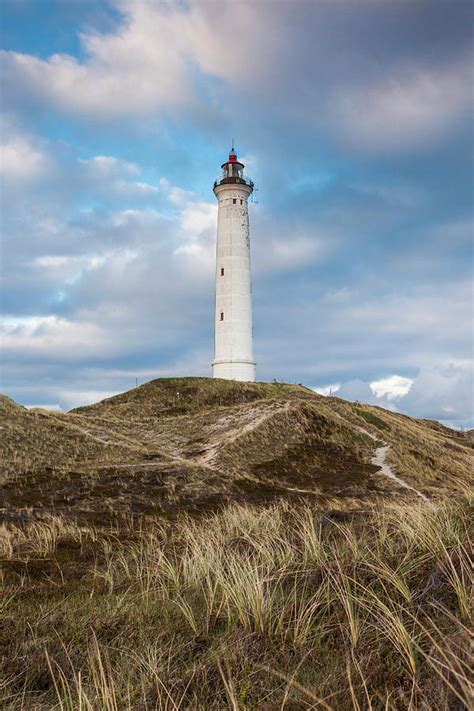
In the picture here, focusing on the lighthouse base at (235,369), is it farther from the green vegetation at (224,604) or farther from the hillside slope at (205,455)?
the green vegetation at (224,604)

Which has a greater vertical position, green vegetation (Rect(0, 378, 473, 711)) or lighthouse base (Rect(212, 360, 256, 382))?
lighthouse base (Rect(212, 360, 256, 382))

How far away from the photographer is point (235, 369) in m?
50.3

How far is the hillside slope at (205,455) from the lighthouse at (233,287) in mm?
3363

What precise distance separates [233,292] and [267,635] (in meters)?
46.6

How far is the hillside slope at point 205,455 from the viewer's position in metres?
20.6

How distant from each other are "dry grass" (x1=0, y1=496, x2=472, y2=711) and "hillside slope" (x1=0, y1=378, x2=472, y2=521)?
1003cm

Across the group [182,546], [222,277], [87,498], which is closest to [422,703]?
[182,546]

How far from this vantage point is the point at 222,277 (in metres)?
51.3

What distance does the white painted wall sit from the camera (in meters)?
50.3

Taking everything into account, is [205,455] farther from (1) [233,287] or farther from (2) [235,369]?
(1) [233,287]

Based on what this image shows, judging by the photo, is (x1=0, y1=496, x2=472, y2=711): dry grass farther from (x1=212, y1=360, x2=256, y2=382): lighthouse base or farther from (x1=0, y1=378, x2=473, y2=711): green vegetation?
(x1=212, y1=360, x2=256, y2=382): lighthouse base

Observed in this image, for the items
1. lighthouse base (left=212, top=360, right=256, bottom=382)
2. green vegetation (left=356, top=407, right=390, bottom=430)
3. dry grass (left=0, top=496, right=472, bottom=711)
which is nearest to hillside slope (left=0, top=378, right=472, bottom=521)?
green vegetation (left=356, top=407, right=390, bottom=430)

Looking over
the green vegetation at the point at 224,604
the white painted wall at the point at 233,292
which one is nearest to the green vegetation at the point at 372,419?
the white painted wall at the point at 233,292

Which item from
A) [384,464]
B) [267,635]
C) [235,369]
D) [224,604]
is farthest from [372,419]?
[267,635]
